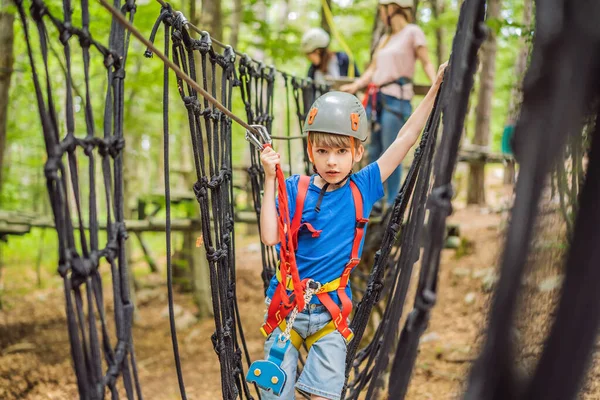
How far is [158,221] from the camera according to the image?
5.08 m

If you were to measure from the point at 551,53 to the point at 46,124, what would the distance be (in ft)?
2.74

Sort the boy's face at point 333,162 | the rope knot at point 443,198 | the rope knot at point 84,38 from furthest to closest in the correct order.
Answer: the boy's face at point 333,162
the rope knot at point 84,38
the rope knot at point 443,198

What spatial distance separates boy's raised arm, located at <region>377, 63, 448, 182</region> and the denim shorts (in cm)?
48

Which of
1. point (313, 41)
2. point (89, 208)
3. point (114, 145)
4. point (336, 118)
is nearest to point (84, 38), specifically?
point (114, 145)

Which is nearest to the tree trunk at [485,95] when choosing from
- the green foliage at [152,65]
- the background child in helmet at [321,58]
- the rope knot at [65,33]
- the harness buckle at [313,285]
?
the green foliage at [152,65]

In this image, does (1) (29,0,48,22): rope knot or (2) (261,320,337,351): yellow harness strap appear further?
(2) (261,320,337,351): yellow harness strap

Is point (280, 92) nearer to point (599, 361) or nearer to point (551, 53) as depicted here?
point (599, 361)

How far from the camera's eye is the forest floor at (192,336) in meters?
3.82

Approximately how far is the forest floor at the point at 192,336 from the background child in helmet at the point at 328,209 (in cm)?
73

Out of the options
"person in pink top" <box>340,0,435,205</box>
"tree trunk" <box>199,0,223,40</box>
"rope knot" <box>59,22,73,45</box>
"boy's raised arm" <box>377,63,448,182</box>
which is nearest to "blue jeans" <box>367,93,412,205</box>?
"person in pink top" <box>340,0,435,205</box>

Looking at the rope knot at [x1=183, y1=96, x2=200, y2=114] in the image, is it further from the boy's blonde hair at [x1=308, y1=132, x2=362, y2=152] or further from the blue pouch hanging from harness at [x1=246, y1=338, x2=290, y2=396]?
the blue pouch hanging from harness at [x1=246, y1=338, x2=290, y2=396]

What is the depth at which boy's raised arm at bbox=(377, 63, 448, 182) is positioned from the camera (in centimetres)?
158

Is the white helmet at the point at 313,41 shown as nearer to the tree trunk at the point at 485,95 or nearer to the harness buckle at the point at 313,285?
the harness buckle at the point at 313,285

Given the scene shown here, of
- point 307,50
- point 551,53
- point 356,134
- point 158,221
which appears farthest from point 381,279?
point 158,221
